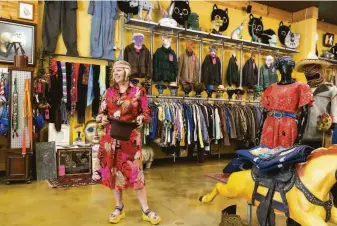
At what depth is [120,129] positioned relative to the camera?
91.7 inches

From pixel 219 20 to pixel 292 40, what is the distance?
2234mm

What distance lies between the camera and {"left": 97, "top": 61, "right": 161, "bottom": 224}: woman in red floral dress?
250cm

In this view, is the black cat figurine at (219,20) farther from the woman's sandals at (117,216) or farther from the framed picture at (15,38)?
the woman's sandals at (117,216)

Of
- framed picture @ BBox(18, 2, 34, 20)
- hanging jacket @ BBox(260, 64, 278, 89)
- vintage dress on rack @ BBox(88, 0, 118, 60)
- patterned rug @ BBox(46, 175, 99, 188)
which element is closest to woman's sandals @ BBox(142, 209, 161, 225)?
patterned rug @ BBox(46, 175, 99, 188)

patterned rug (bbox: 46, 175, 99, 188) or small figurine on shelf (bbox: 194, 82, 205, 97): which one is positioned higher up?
small figurine on shelf (bbox: 194, 82, 205, 97)

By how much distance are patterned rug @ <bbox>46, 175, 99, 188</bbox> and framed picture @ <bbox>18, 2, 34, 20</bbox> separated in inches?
99.0

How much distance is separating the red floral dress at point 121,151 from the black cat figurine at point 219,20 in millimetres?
4111

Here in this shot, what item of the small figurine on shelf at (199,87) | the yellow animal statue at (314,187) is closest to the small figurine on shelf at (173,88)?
the small figurine on shelf at (199,87)

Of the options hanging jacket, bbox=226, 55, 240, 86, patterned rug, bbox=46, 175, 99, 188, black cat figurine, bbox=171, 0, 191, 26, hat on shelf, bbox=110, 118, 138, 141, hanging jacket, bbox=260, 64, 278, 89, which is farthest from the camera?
hanging jacket, bbox=260, 64, 278, 89

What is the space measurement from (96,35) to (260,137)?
3.46m

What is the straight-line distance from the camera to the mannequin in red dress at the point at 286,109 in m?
2.54

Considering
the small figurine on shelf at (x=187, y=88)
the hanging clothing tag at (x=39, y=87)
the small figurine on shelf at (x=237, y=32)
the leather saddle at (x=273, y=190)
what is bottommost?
the leather saddle at (x=273, y=190)

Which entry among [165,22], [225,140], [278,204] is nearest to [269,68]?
[225,140]

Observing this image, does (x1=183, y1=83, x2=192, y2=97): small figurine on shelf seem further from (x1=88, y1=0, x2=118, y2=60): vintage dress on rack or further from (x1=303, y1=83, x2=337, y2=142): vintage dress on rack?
(x1=303, y1=83, x2=337, y2=142): vintage dress on rack
